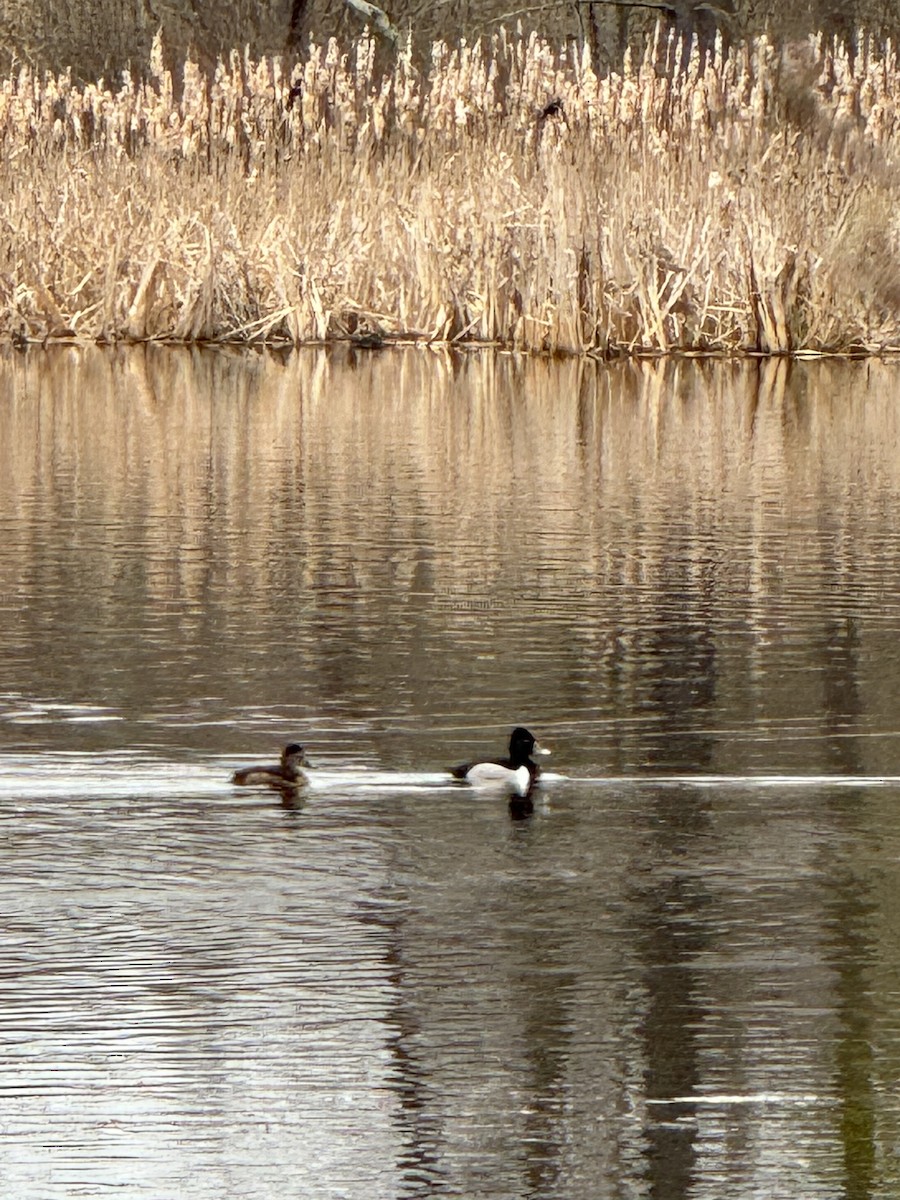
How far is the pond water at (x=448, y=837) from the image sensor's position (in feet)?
11.9

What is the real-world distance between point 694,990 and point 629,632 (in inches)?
147

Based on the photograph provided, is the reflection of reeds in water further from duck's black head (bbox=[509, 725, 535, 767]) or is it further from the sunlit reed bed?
the sunlit reed bed

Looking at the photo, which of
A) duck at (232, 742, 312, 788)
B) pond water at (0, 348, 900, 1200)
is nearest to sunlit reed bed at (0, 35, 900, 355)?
pond water at (0, 348, 900, 1200)

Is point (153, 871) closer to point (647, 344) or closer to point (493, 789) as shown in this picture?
point (493, 789)

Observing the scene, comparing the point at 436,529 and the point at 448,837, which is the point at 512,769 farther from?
the point at 436,529

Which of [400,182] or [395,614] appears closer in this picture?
[395,614]

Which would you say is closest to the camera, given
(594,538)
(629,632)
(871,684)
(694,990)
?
(694,990)

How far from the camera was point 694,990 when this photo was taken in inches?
168

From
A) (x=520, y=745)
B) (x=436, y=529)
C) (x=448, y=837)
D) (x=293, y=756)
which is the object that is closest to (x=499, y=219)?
(x=436, y=529)

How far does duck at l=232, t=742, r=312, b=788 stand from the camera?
5816 millimetres

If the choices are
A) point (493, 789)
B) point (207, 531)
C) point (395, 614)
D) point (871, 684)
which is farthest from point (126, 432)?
point (493, 789)

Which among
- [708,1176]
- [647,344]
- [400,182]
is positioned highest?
[400,182]

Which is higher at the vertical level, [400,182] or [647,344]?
[400,182]

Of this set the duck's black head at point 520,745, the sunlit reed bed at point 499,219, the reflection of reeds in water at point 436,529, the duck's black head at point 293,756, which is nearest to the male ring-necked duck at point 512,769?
the duck's black head at point 520,745
